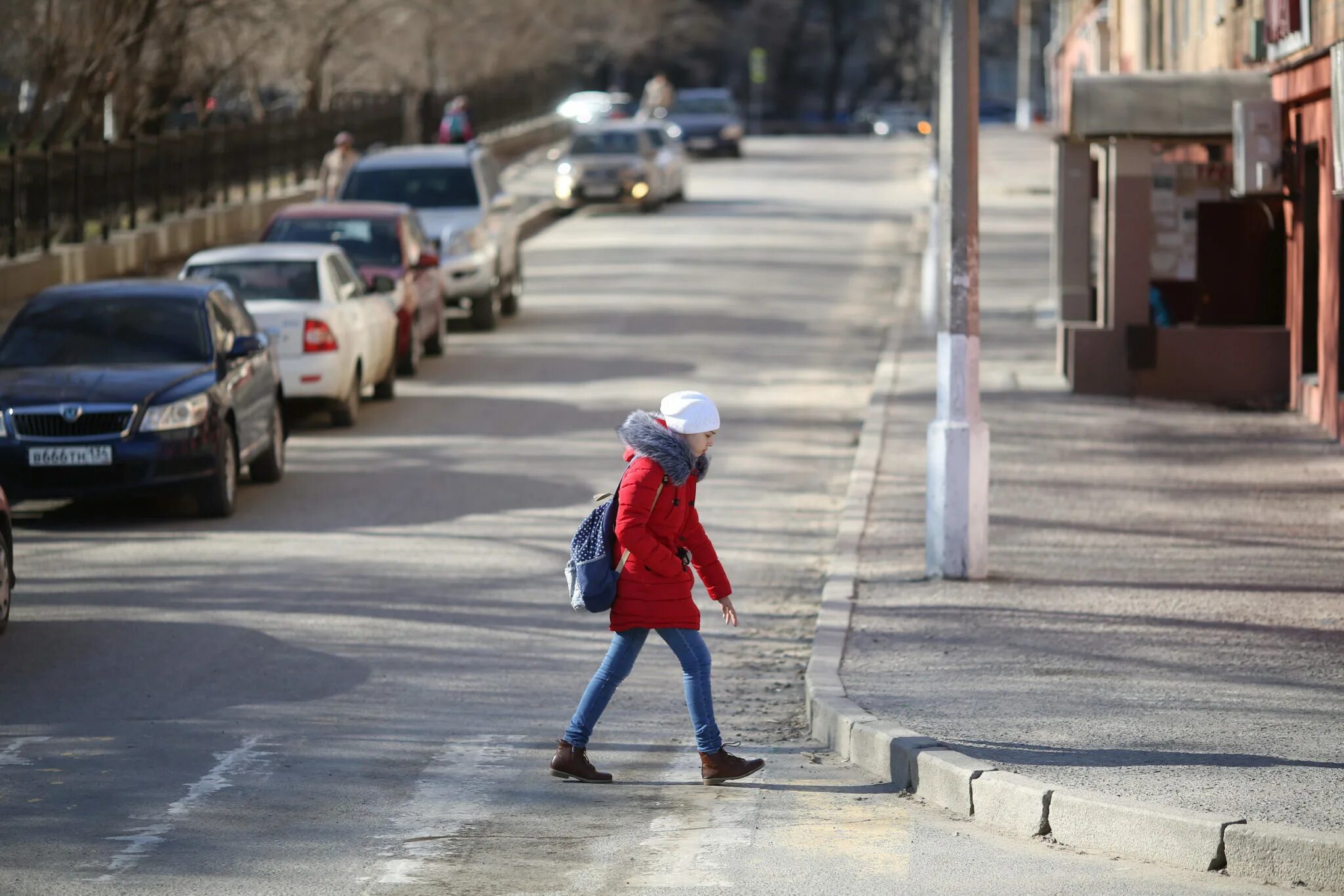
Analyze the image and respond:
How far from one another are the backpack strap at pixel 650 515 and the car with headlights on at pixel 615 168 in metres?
34.3

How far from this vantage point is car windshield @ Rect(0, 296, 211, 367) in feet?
45.5

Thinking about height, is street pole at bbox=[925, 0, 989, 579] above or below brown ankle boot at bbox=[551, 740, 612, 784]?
above

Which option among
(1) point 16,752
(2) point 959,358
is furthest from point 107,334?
(1) point 16,752

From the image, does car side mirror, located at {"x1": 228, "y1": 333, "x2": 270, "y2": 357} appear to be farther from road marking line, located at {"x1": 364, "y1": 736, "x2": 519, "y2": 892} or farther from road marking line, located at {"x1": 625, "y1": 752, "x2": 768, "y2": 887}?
road marking line, located at {"x1": 625, "y1": 752, "x2": 768, "y2": 887}

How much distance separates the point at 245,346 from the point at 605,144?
29194 millimetres

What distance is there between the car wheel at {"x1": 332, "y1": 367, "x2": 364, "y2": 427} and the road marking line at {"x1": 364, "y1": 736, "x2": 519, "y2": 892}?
31.0 feet

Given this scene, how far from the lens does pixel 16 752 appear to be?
26.1ft

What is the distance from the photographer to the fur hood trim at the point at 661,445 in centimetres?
745

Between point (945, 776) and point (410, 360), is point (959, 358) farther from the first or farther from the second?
point (410, 360)

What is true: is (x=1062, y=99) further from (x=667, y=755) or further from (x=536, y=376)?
(x=667, y=755)

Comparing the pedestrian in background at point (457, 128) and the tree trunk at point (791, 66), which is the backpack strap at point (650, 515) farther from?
the tree trunk at point (791, 66)

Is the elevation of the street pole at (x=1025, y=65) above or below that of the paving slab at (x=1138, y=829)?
above

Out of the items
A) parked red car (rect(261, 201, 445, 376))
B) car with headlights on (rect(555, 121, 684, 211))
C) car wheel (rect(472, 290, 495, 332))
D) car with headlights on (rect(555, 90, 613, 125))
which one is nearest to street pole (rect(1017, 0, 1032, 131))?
car with headlights on (rect(555, 90, 613, 125))

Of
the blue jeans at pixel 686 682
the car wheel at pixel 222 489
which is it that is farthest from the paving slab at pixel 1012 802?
the car wheel at pixel 222 489
